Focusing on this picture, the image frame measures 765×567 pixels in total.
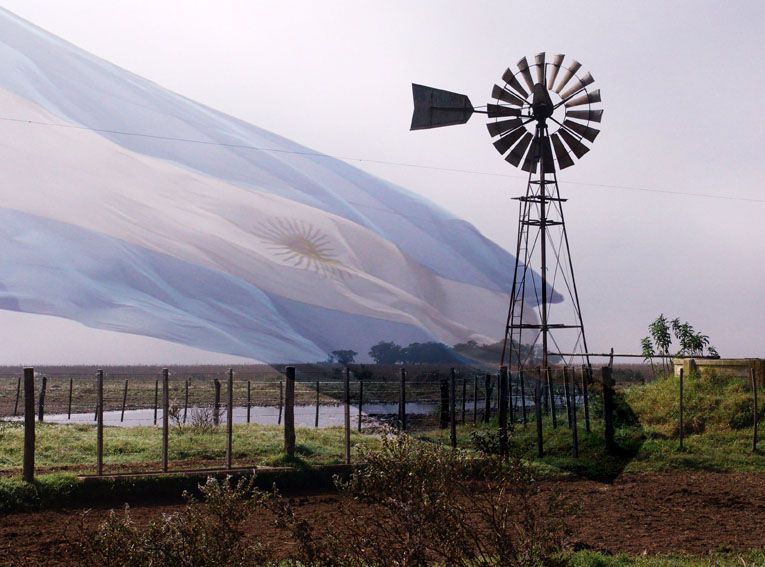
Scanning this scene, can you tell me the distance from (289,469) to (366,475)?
8207 millimetres

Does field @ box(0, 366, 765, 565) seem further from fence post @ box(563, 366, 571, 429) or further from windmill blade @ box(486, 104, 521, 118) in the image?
windmill blade @ box(486, 104, 521, 118)

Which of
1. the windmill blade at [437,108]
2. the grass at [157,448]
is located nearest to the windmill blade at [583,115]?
the windmill blade at [437,108]

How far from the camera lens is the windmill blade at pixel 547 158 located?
930 inches

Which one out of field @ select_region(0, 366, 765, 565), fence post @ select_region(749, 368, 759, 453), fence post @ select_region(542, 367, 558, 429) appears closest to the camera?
field @ select_region(0, 366, 765, 565)

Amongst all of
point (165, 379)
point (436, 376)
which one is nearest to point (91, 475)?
point (165, 379)

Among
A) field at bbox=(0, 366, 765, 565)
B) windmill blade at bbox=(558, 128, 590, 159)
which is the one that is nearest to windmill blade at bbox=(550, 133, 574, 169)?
windmill blade at bbox=(558, 128, 590, 159)

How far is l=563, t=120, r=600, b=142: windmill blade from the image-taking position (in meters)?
24.2

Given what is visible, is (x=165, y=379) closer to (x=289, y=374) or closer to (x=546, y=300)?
(x=289, y=374)

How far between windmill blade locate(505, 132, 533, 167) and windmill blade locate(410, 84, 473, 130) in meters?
1.57

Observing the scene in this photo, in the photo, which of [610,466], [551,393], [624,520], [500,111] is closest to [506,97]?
[500,111]

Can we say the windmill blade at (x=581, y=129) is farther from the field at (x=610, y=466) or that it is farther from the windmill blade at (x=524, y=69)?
the field at (x=610, y=466)

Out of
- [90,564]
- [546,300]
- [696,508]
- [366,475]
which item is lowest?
[696,508]

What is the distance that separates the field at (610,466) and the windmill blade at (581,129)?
276 inches

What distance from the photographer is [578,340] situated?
24.2 m
